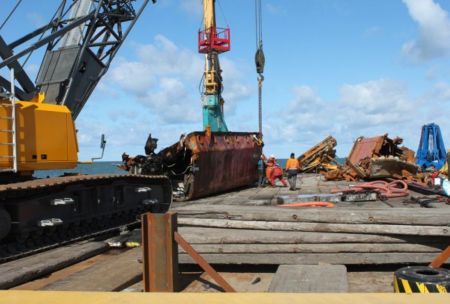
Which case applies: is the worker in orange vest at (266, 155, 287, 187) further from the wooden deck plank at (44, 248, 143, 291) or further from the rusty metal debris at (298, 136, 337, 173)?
the wooden deck plank at (44, 248, 143, 291)

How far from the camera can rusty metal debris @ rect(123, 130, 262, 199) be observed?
47.0ft

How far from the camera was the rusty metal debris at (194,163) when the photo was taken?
1432cm

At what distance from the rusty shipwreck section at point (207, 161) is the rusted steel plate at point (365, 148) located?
6.66 m

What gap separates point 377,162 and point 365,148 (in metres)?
5.06

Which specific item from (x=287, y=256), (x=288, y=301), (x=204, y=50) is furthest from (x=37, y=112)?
(x=204, y=50)

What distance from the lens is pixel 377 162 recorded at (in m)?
18.9

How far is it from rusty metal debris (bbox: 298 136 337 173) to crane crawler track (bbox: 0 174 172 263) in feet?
60.6

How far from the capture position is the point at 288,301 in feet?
9.90

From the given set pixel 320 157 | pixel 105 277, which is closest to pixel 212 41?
pixel 320 157

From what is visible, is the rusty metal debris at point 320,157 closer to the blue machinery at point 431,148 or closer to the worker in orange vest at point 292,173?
the blue machinery at point 431,148

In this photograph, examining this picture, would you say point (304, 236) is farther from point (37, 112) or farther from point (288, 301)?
point (37, 112)

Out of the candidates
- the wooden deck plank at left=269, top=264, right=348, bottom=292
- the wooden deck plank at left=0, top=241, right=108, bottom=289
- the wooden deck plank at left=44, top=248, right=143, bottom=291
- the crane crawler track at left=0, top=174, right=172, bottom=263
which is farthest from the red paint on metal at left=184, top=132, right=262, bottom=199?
the wooden deck plank at left=269, top=264, right=348, bottom=292

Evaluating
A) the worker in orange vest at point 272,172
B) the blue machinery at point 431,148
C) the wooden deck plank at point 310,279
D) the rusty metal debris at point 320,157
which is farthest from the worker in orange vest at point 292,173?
the blue machinery at point 431,148

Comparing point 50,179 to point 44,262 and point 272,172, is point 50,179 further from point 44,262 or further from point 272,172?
point 272,172
